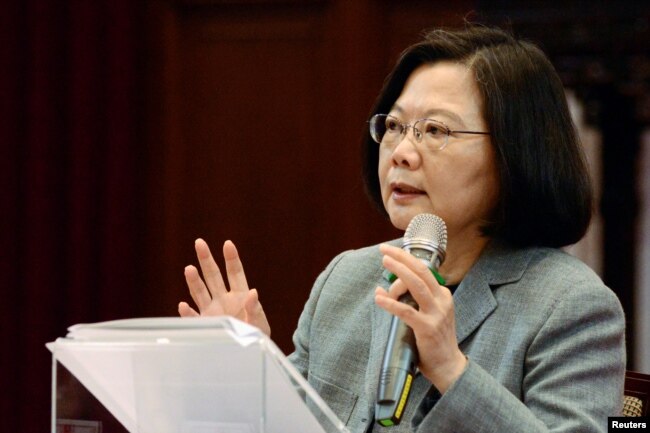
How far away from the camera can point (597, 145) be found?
3.90 m

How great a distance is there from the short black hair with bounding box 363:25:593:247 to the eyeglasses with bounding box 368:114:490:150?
2.7 inches

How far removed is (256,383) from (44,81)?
2.54 meters

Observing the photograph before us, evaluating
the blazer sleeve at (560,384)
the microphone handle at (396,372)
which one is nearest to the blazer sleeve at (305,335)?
the blazer sleeve at (560,384)

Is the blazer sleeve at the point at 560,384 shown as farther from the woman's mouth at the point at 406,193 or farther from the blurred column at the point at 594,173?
the blurred column at the point at 594,173

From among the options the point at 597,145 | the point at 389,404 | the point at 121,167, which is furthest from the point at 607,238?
the point at 389,404

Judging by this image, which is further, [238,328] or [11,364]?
[11,364]

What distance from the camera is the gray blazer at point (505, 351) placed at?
1.54 meters

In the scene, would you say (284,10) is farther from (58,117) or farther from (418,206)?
(418,206)

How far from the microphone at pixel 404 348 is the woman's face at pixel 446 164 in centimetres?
20

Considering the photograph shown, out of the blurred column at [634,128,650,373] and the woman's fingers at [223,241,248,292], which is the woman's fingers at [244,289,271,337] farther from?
the blurred column at [634,128,650,373]

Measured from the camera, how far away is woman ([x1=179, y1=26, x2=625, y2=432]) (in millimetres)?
1643

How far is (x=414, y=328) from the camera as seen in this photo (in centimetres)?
143

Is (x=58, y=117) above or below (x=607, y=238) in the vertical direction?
above

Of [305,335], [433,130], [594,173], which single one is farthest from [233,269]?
[594,173]
